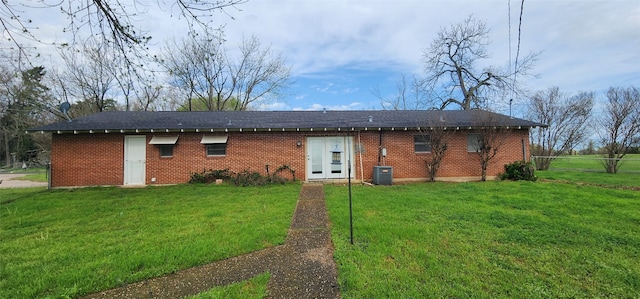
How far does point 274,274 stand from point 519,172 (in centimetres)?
1186

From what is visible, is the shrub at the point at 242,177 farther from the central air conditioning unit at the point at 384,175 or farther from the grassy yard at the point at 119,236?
the central air conditioning unit at the point at 384,175

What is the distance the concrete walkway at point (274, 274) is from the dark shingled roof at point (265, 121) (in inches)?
266

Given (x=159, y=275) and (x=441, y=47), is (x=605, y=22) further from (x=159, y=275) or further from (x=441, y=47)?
(x=441, y=47)

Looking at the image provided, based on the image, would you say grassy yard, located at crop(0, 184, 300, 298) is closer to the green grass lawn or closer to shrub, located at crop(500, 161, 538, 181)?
the green grass lawn

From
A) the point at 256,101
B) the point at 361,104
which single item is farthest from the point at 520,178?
the point at 256,101

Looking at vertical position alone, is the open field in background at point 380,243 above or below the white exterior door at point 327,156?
below

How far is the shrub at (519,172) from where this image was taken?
1039 centimetres

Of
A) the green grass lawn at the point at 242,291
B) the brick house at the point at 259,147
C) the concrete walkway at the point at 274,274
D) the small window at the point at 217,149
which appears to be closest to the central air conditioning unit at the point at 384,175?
the brick house at the point at 259,147

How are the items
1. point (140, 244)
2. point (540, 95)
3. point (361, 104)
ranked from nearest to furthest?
1. point (140, 244)
2. point (540, 95)
3. point (361, 104)

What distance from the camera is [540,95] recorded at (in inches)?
698

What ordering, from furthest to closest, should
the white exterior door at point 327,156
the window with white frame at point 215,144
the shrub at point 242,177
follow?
the white exterior door at point 327,156 → the window with white frame at point 215,144 → the shrub at point 242,177

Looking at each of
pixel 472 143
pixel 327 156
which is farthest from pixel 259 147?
pixel 472 143

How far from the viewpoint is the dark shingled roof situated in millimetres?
10312

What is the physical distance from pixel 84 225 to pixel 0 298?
2847mm
